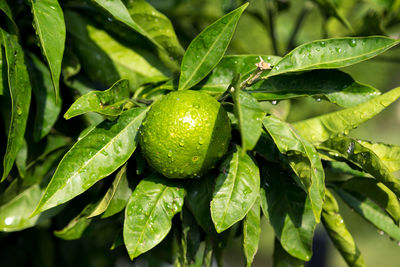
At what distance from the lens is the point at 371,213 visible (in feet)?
3.07

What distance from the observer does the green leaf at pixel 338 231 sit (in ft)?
2.94

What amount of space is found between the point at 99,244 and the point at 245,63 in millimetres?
963

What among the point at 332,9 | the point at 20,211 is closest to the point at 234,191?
the point at 20,211

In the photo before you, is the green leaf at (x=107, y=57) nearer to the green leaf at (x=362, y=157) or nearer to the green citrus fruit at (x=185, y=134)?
the green citrus fruit at (x=185, y=134)

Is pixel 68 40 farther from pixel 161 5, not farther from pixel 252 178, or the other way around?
pixel 252 178

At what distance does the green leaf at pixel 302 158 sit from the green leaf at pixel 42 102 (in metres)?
0.47

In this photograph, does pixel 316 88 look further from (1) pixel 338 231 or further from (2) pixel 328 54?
(1) pixel 338 231

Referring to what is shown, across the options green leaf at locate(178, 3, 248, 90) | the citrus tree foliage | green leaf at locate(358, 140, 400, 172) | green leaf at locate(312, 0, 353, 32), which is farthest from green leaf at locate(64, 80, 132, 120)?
green leaf at locate(312, 0, 353, 32)

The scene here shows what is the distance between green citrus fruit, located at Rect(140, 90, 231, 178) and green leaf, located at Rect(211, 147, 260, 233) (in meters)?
0.03

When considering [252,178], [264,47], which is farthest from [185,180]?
[264,47]

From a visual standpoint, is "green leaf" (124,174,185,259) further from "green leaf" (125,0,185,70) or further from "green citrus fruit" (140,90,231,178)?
"green leaf" (125,0,185,70)

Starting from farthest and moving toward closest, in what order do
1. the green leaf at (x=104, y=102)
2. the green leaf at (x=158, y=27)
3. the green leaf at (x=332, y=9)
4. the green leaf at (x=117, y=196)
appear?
the green leaf at (x=332, y=9), the green leaf at (x=158, y=27), the green leaf at (x=117, y=196), the green leaf at (x=104, y=102)

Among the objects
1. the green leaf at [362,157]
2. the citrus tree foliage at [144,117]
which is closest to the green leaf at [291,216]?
the citrus tree foliage at [144,117]

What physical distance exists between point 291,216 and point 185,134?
0.97ft
